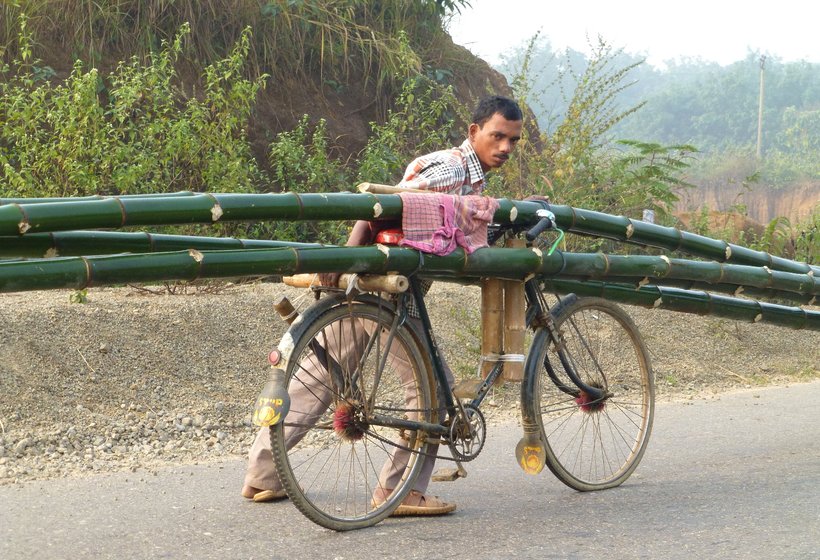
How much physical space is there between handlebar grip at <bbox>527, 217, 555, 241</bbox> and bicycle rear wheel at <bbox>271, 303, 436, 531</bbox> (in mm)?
652

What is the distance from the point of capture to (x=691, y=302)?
19.9 feet

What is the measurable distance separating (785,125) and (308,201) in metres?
61.1

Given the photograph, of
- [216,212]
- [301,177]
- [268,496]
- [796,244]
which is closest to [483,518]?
[268,496]

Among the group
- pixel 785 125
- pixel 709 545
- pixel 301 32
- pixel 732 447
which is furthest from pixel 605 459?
pixel 785 125

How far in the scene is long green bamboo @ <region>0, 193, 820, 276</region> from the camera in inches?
140

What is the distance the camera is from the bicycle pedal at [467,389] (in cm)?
472

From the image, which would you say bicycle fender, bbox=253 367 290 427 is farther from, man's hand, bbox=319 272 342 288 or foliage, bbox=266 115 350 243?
foliage, bbox=266 115 350 243

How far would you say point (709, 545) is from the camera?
14.3ft

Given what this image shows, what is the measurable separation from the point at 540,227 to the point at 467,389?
2.40ft

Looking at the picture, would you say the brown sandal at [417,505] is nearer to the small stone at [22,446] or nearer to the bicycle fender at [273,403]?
the bicycle fender at [273,403]

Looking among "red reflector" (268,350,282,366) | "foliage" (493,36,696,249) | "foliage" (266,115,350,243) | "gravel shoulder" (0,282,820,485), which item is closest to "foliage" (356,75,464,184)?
"foliage" (266,115,350,243)

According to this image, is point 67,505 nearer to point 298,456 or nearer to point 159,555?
point 159,555

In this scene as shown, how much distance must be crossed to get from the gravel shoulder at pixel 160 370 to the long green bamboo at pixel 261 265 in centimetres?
48

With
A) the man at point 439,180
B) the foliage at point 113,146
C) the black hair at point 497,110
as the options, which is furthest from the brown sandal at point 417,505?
the foliage at point 113,146
